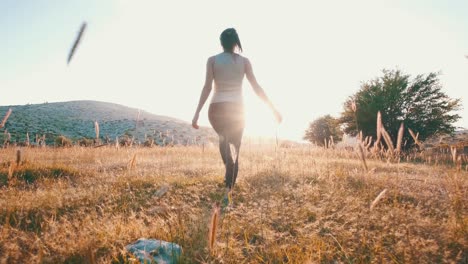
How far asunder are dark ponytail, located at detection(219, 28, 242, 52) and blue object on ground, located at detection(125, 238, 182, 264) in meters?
3.13

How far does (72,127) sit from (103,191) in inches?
1967

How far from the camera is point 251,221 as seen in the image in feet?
10.5

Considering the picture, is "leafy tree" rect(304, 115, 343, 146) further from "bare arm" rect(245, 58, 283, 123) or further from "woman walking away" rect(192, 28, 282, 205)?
"woman walking away" rect(192, 28, 282, 205)

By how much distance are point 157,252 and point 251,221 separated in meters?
1.25

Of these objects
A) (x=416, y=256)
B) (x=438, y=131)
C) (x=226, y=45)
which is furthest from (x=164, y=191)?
(x=438, y=131)

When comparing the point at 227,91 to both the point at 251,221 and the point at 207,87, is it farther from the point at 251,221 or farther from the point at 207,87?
the point at 251,221

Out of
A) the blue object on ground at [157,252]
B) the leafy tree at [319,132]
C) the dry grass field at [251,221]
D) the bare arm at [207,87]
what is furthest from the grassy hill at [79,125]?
the blue object on ground at [157,252]

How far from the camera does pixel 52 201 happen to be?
382 cm

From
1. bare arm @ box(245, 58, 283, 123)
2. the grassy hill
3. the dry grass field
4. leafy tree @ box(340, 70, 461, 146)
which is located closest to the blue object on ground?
the dry grass field

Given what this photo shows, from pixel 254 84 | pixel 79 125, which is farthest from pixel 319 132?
pixel 79 125

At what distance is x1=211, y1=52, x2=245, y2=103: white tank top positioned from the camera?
14.8ft

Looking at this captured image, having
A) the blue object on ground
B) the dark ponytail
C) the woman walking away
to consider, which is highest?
the dark ponytail

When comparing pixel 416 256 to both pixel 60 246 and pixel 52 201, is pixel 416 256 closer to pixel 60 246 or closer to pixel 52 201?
pixel 60 246

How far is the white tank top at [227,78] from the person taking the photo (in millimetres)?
4504
